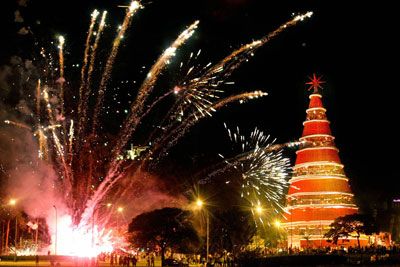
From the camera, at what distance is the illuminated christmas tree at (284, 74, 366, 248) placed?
7156 cm

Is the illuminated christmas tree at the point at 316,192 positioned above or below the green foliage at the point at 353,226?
above

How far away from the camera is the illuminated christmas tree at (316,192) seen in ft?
235

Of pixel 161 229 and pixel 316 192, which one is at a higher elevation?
pixel 316 192

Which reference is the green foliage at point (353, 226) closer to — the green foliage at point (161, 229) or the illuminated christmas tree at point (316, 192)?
the illuminated christmas tree at point (316, 192)

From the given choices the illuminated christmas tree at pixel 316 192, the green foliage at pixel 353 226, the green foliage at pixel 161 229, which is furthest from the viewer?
the illuminated christmas tree at pixel 316 192

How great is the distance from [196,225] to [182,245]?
4288 millimetres

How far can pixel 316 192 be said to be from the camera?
72.2 m

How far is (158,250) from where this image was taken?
64562 mm

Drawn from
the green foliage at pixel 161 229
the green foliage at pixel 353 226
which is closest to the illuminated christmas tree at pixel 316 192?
the green foliage at pixel 353 226

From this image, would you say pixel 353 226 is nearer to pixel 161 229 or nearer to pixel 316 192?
pixel 316 192

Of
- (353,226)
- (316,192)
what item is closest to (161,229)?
(353,226)

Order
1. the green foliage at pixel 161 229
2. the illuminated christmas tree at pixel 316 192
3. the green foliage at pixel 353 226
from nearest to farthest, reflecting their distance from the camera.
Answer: the green foliage at pixel 161 229, the green foliage at pixel 353 226, the illuminated christmas tree at pixel 316 192

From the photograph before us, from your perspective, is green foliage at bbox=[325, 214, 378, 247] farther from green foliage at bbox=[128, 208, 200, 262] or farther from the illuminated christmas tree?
green foliage at bbox=[128, 208, 200, 262]

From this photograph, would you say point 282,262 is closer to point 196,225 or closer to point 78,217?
point 78,217
